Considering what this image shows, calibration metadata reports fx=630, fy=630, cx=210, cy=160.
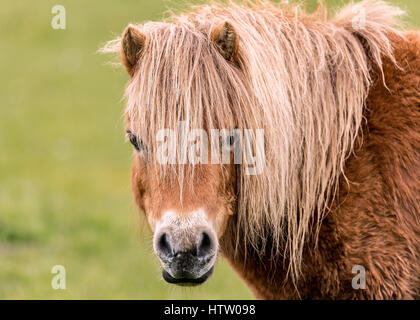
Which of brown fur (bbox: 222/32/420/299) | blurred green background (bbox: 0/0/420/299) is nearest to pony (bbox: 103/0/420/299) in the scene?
brown fur (bbox: 222/32/420/299)

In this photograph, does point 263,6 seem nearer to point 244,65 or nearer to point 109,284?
point 244,65

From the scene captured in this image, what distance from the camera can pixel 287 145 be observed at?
12.5 ft

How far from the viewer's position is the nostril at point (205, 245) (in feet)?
11.3

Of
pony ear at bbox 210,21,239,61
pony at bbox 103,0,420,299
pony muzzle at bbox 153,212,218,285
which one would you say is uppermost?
pony ear at bbox 210,21,239,61

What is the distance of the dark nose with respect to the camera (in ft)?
11.1

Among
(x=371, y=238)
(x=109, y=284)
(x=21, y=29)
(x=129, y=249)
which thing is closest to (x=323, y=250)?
(x=371, y=238)

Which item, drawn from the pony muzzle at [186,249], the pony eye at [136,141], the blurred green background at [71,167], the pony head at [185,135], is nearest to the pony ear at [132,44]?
the pony head at [185,135]

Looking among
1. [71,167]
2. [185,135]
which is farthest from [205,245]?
[71,167]

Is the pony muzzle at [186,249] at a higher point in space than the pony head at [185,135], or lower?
lower

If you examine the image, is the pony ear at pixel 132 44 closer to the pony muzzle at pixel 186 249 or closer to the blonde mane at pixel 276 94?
the blonde mane at pixel 276 94

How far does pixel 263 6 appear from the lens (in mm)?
4324

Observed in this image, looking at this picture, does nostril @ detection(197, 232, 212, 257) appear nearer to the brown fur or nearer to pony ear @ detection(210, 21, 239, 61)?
the brown fur

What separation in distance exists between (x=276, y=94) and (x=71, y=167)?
10.6 m
